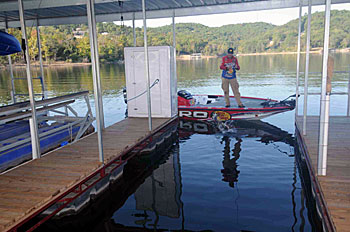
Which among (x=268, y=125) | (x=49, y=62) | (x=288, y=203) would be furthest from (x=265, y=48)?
(x=288, y=203)

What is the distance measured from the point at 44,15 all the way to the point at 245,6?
6.28 metres

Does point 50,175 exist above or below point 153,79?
below

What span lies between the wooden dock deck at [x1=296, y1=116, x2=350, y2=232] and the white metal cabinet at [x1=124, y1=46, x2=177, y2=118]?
3.66 m

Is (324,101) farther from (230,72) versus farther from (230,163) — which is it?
(230,72)

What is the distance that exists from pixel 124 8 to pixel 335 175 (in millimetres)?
7488

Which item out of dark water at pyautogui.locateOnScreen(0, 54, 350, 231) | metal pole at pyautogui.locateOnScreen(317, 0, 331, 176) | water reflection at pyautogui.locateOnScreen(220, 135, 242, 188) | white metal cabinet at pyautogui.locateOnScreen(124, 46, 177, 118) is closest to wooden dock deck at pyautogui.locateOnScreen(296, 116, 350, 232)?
metal pole at pyautogui.locateOnScreen(317, 0, 331, 176)

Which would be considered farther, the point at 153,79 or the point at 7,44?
the point at 153,79

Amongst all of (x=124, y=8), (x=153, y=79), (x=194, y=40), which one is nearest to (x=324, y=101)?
(x=153, y=79)

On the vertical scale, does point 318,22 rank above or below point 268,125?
above

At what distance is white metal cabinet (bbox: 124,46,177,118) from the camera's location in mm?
8234

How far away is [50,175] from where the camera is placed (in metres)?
4.30

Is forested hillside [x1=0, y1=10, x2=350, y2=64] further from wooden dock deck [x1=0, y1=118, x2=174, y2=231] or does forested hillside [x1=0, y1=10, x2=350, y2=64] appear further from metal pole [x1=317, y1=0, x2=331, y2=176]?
metal pole [x1=317, y1=0, x2=331, y2=176]

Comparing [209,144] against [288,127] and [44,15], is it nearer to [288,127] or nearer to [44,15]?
[288,127]

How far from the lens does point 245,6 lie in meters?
9.02
